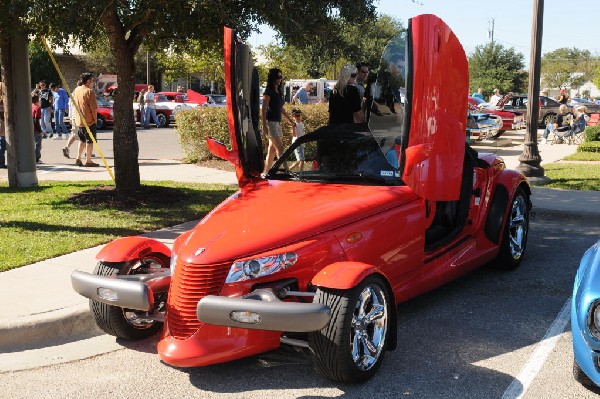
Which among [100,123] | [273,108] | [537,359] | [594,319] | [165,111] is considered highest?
[273,108]

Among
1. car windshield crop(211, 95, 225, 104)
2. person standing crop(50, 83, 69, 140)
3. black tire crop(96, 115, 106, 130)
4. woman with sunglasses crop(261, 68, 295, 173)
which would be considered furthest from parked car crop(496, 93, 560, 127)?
woman with sunglasses crop(261, 68, 295, 173)

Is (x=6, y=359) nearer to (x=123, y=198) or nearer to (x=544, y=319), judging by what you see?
(x=544, y=319)

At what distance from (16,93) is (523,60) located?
180ft

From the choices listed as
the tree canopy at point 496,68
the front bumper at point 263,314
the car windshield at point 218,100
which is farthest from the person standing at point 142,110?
the tree canopy at point 496,68

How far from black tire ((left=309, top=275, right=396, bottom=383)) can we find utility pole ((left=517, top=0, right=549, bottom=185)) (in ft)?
29.0

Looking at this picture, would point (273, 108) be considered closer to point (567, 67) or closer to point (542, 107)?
point (542, 107)

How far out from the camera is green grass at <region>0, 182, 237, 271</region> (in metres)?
7.50

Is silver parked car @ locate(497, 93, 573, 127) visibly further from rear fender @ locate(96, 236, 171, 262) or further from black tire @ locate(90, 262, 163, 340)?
black tire @ locate(90, 262, 163, 340)

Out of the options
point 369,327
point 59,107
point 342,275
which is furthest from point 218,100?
point 342,275

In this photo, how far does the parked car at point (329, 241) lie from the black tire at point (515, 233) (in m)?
0.02

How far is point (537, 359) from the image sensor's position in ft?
16.2

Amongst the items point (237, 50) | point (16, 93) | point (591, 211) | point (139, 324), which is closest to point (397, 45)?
point (237, 50)

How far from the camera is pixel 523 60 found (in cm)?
6025

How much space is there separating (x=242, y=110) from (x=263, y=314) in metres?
2.38
